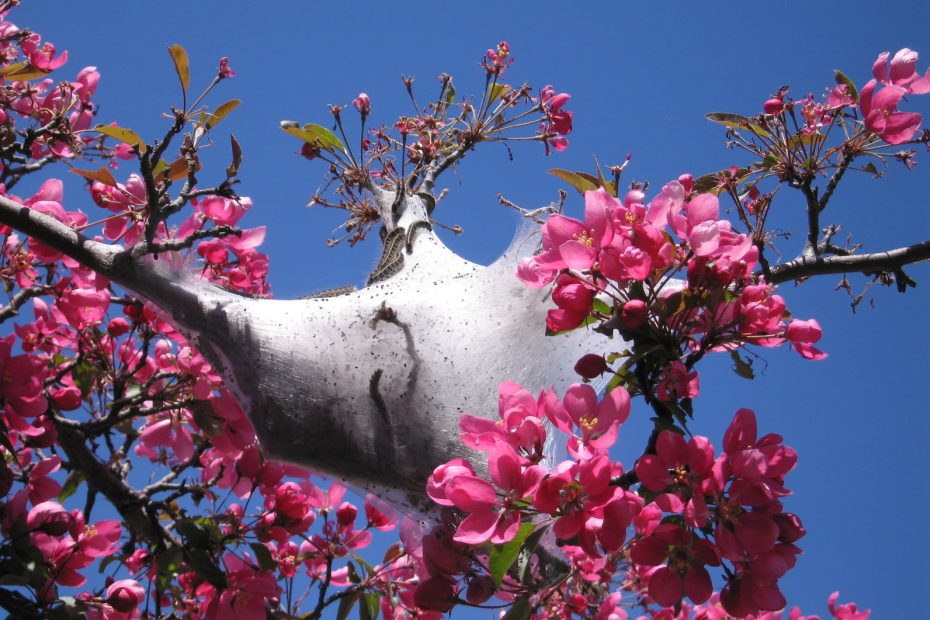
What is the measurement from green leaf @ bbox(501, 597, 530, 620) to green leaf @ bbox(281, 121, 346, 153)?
245 centimetres

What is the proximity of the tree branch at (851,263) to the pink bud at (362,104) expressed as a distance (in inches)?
86.8

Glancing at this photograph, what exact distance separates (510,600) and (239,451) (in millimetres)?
1349

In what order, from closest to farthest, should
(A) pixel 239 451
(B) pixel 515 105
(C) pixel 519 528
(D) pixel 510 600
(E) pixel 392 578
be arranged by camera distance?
1. (C) pixel 519 528
2. (D) pixel 510 600
3. (A) pixel 239 451
4. (E) pixel 392 578
5. (B) pixel 515 105

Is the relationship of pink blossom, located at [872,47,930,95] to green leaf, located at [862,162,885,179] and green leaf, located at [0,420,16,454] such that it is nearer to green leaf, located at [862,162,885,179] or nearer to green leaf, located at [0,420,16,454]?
green leaf, located at [862,162,885,179]

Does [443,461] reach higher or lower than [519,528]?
higher

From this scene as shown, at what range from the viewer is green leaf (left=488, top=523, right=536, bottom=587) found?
1725 millimetres

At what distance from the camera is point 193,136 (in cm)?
254

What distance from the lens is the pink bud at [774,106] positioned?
297 cm

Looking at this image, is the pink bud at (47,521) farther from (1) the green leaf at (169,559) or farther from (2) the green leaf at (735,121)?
(2) the green leaf at (735,121)

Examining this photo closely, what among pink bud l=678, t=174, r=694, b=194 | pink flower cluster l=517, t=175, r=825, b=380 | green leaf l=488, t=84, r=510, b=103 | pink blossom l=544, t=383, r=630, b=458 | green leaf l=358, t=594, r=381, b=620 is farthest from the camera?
green leaf l=488, t=84, r=510, b=103

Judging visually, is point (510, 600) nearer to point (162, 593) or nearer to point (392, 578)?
point (392, 578)

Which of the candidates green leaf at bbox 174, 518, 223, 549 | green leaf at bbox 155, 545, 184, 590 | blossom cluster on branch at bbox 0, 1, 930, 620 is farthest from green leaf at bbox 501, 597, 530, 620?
green leaf at bbox 155, 545, 184, 590

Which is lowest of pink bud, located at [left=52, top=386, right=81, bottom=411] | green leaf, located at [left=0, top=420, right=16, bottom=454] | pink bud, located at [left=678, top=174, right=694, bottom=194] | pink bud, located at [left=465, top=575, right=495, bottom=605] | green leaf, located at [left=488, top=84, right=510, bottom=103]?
pink bud, located at [left=465, top=575, right=495, bottom=605]

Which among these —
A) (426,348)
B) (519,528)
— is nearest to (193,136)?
(426,348)
